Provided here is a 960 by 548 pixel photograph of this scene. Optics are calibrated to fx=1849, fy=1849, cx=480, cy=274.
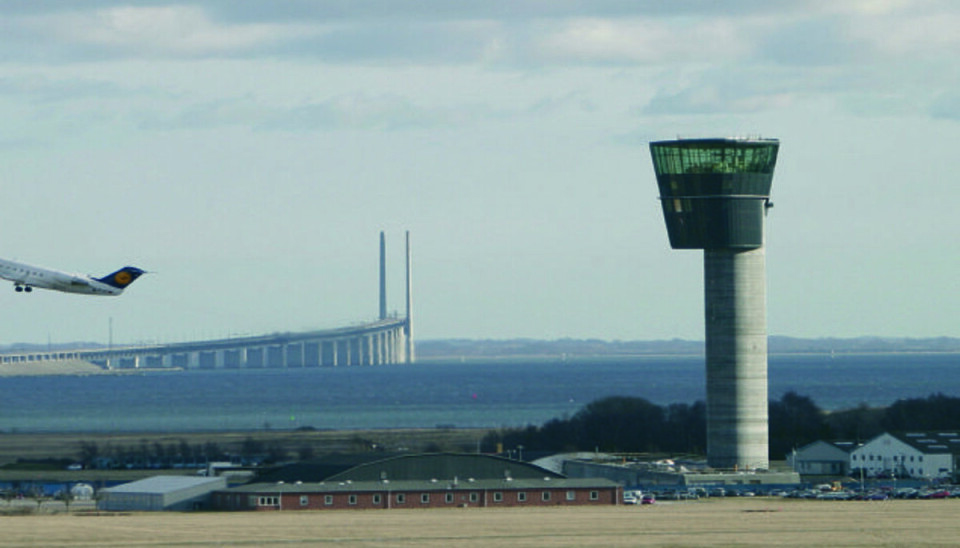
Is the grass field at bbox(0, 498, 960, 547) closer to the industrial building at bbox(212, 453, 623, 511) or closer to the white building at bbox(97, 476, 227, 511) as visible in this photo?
the industrial building at bbox(212, 453, 623, 511)

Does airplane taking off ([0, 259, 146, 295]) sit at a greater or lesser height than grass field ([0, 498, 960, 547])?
greater

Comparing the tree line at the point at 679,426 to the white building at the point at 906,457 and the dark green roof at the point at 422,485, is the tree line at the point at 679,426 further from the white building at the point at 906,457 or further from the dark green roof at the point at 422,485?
the dark green roof at the point at 422,485

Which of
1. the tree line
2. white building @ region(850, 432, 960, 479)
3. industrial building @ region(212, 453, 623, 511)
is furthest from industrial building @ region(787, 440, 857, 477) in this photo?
industrial building @ region(212, 453, 623, 511)

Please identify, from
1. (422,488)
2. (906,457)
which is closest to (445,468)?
(422,488)

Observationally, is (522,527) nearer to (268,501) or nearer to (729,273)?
(268,501)

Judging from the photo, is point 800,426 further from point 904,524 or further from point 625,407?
point 904,524

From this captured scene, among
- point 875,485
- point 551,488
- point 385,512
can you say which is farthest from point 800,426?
point 385,512

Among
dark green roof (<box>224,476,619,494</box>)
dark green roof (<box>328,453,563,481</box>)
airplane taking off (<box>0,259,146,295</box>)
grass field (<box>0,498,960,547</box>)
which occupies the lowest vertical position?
grass field (<box>0,498,960,547</box>)
